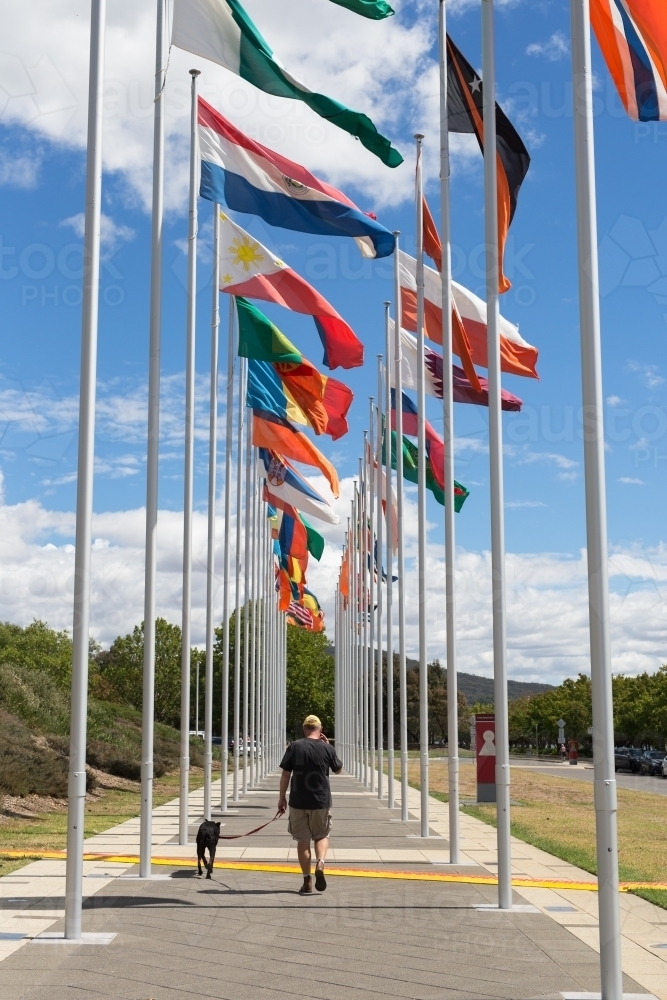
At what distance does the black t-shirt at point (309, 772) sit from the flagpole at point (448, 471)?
248 centimetres

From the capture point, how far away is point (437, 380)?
65.5ft

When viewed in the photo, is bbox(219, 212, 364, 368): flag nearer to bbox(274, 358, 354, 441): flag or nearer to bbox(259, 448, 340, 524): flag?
bbox(274, 358, 354, 441): flag

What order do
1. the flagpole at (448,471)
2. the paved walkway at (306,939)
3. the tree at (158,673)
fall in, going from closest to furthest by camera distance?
1. the paved walkway at (306,939)
2. the flagpole at (448,471)
3. the tree at (158,673)

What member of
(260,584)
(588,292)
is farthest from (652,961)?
(260,584)

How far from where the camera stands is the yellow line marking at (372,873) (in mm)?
13750

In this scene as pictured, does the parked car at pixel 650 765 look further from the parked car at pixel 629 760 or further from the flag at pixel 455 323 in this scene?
the flag at pixel 455 323

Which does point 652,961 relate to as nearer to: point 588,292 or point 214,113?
point 588,292

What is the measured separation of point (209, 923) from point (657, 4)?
8868mm

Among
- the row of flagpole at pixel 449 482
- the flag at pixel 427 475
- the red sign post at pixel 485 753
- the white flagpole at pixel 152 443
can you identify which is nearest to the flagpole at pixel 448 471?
the row of flagpole at pixel 449 482

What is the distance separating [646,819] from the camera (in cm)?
2681

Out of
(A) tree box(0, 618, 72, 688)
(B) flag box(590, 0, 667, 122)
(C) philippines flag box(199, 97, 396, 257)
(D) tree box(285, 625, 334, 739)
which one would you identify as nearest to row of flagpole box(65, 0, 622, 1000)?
(C) philippines flag box(199, 97, 396, 257)

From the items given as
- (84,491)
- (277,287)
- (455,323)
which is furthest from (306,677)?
(84,491)

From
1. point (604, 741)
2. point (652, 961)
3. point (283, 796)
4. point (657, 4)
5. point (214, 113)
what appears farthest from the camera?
point (214, 113)

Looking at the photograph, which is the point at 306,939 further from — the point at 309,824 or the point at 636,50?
the point at 636,50
